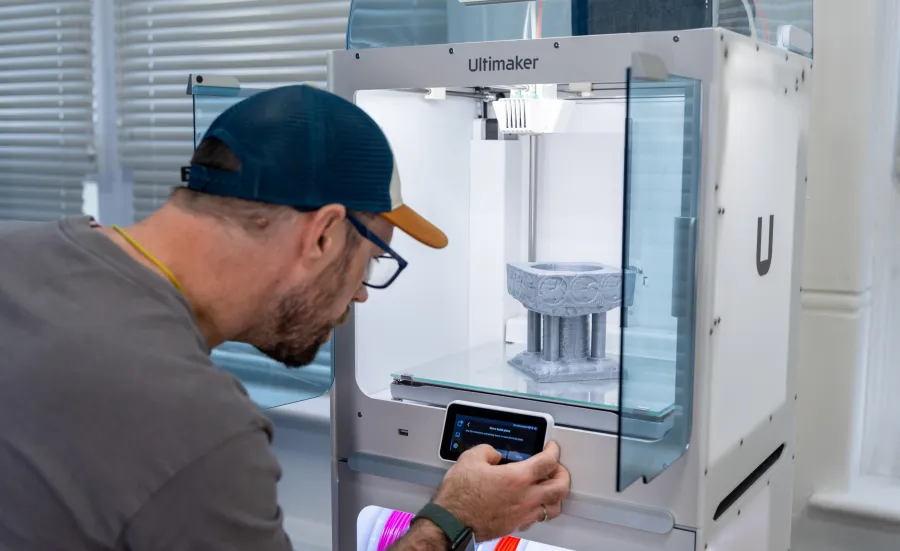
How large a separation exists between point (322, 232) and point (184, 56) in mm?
1641

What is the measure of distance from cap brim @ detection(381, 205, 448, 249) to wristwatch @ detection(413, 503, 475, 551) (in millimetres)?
346

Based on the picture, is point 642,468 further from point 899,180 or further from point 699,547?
point 899,180

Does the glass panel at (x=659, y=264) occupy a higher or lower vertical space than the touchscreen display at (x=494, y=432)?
higher

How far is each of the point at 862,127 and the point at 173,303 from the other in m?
1.33

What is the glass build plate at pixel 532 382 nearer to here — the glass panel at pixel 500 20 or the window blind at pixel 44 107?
the glass panel at pixel 500 20

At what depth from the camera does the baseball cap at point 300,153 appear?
0.98 meters

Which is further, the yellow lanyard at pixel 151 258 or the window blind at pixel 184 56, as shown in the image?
the window blind at pixel 184 56

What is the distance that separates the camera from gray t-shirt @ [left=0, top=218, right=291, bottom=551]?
80 centimetres

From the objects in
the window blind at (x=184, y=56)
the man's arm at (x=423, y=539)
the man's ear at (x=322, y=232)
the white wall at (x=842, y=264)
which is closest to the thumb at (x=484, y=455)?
the man's arm at (x=423, y=539)

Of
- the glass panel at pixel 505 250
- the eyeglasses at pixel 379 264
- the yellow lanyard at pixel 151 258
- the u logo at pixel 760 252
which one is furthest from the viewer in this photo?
the glass panel at pixel 505 250

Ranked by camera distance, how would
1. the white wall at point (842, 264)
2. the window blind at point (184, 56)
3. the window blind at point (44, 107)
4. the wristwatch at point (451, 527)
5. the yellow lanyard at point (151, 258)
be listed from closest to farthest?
the yellow lanyard at point (151, 258) → the wristwatch at point (451, 527) → the white wall at point (842, 264) → the window blind at point (184, 56) → the window blind at point (44, 107)

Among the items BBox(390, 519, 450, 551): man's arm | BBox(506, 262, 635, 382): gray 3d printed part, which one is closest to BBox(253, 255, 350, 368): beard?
BBox(390, 519, 450, 551): man's arm

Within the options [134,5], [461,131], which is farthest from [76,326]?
[134,5]

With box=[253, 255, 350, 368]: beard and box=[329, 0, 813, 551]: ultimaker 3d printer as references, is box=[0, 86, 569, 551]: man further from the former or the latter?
box=[329, 0, 813, 551]: ultimaker 3d printer
